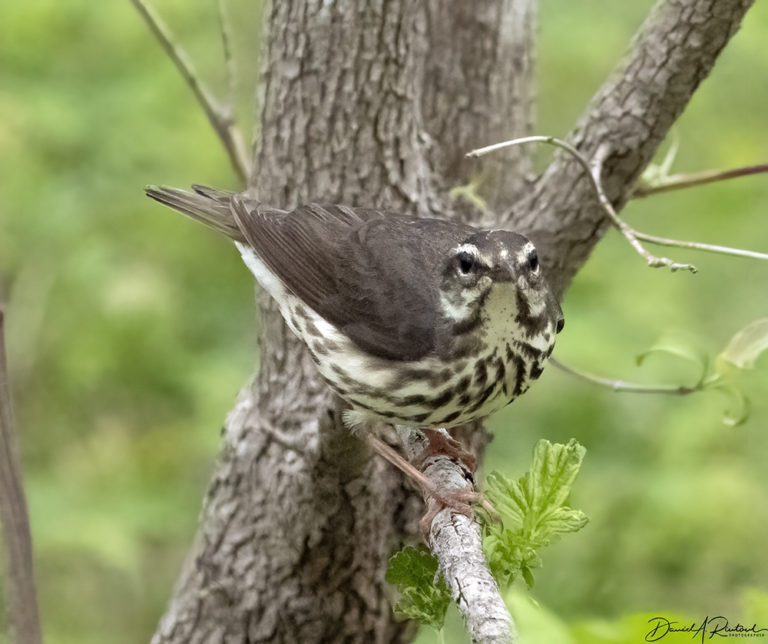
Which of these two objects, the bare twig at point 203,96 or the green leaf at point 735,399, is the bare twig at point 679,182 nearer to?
the green leaf at point 735,399

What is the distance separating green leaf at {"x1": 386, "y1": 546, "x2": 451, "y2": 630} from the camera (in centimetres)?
206

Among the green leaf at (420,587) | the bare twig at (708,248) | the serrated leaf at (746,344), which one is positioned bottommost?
the green leaf at (420,587)

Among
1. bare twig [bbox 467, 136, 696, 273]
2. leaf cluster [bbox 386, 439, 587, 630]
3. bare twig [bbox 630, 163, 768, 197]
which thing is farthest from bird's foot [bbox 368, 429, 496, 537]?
bare twig [bbox 630, 163, 768, 197]

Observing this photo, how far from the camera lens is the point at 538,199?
3258 millimetres

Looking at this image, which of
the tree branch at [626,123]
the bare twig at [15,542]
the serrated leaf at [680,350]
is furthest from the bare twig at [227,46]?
the bare twig at [15,542]

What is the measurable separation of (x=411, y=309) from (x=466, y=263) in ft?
0.88

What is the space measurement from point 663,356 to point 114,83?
3.04 m

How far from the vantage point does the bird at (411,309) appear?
8.53 ft

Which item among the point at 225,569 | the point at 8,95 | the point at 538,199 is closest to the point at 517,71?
the point at 538,199

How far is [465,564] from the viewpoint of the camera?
6.61ft

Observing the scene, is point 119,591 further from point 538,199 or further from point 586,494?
point 538,199

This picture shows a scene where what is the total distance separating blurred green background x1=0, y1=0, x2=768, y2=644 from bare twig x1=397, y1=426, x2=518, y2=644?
4.30 ft

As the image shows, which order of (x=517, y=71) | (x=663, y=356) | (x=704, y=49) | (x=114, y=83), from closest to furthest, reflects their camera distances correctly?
1. (x=704, y=49)
2. (x=517, y=71)
3. (x=663, y=356)
4. (x=114, y=83)

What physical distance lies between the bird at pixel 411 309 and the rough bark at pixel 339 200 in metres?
0.23
